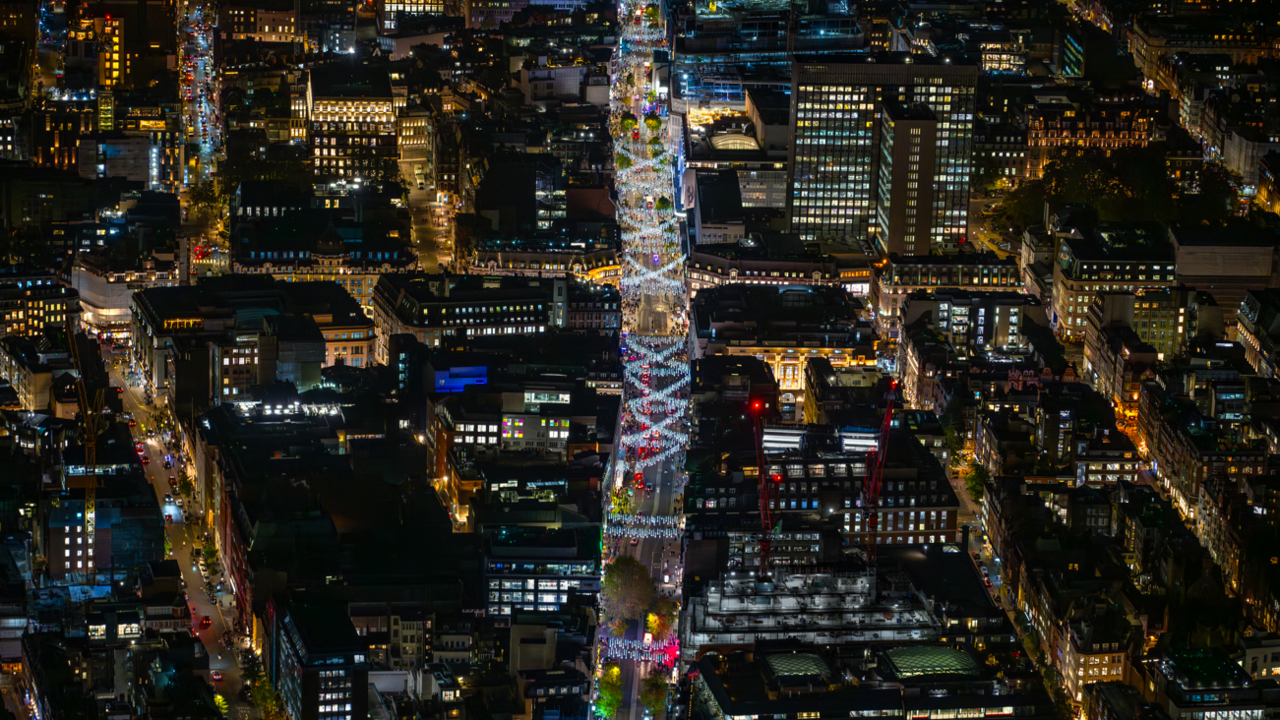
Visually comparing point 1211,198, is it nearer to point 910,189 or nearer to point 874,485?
point 910,189

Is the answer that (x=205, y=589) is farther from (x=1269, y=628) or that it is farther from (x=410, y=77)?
(x=410, y=77)

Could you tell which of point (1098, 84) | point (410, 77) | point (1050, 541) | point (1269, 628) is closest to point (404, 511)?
point (1050, 541)

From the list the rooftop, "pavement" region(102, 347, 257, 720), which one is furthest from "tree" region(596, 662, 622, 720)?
"pavement" region(102, 347, 257, 720)

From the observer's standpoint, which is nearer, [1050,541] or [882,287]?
[1050,541]

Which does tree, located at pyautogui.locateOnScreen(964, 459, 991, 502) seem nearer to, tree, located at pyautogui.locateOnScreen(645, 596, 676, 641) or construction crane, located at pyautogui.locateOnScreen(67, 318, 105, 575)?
tree, located at pyautogui.locateOnScreen(645, 596, 676, 641)

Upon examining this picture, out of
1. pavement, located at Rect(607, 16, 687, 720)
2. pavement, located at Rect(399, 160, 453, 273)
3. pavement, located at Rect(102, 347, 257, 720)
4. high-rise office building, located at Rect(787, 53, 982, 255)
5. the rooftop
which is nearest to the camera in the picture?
the rooftop

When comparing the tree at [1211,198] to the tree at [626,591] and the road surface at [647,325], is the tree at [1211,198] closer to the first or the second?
the road surface at [647,325]
